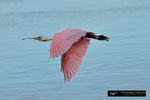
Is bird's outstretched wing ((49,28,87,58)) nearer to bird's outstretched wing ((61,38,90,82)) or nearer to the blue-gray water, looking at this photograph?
bird's outstretched wing ((61,38,90,82))

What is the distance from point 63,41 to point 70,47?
0.36 m

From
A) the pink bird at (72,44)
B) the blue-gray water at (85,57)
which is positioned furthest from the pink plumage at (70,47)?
the blue-gray water at (85,57)

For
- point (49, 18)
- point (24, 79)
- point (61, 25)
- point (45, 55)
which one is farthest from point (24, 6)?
point (24, 79)

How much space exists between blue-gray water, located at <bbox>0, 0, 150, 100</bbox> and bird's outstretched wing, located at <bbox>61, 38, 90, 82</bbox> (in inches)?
34.8

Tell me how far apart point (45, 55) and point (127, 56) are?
1.30 meters

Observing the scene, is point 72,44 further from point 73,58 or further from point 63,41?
point 63,41

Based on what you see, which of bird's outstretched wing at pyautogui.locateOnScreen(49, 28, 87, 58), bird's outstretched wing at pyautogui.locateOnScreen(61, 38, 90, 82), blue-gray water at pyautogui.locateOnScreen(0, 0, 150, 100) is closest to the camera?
bird's outstretched wing at pyautogui.locateOnScreen(49, 28, 87, 58)

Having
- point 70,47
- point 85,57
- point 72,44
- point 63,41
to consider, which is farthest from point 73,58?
point 85,57

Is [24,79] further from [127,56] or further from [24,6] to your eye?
[24,6]

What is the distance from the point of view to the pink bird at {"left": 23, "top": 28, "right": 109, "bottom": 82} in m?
3.61

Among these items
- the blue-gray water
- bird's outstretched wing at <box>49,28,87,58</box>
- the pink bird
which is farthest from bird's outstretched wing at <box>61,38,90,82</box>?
the blue-gray water

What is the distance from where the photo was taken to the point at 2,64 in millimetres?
7223

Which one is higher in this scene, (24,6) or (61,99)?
(24,6)

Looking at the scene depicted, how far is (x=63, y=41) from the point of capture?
3607 millimetres
